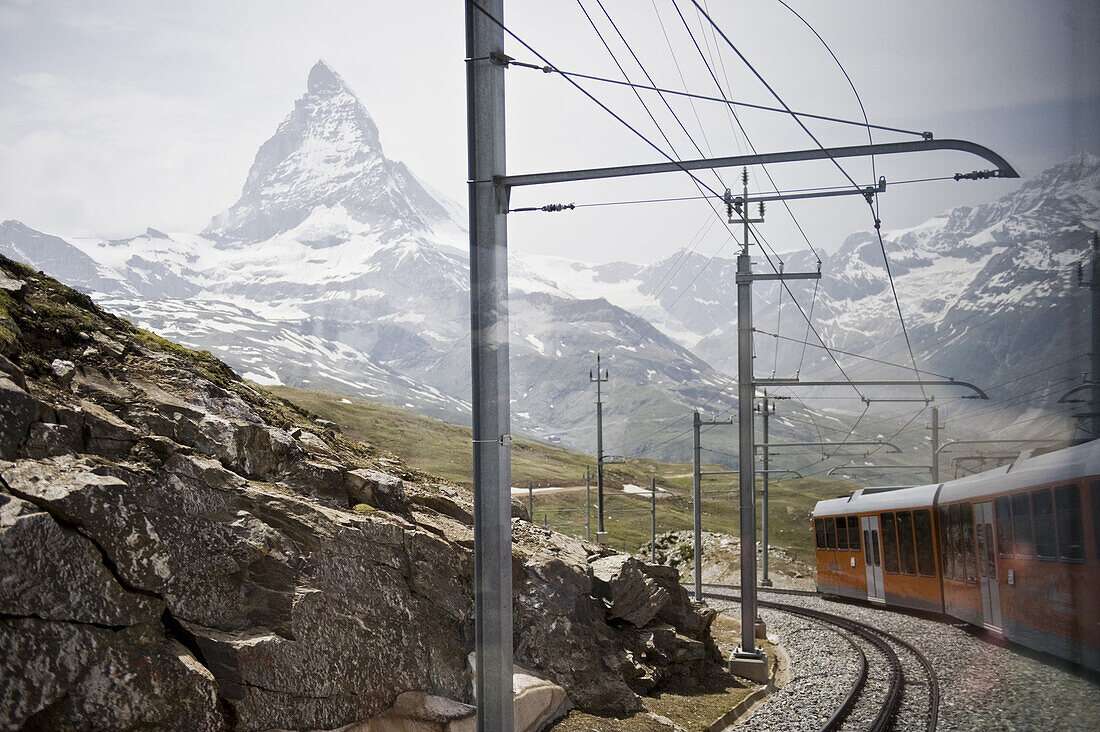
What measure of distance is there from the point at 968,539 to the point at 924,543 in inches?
149

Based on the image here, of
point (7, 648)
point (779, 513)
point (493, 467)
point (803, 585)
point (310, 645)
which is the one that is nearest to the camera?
point (7, 648)

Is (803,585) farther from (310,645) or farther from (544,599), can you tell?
(310,645)

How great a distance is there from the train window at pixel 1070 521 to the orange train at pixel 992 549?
0.08 ft

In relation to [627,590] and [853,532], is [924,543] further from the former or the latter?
[627,590]

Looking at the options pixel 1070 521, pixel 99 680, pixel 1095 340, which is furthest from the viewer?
pixel 1070 521

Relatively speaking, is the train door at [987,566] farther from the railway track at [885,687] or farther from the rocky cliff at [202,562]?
the rocky cliff at [202,562]

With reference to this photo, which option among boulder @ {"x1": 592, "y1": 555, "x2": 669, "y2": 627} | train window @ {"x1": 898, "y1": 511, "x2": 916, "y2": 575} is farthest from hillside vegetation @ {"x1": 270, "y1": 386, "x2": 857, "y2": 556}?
boulder @ {"x1": 592, "y1": 555, "x2": 669, "y2": 627}

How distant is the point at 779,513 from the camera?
7319cm

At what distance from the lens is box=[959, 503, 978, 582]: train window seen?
53.1ft

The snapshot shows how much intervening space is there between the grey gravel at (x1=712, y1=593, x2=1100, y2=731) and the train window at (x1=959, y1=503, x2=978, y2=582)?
118 centimetres

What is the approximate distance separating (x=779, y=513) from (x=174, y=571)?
230ft

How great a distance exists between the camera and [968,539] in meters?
16.4

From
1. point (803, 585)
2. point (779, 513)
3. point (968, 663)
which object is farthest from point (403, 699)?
point (779, 513)

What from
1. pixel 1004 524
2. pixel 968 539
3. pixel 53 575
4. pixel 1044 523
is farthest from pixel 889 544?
pixel 53 575
